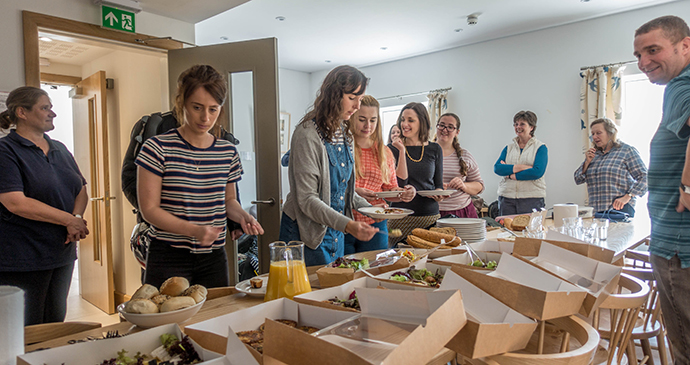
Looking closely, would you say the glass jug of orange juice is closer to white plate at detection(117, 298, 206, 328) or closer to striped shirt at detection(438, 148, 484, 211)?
white plate at detection(117, 298, 206, 328)

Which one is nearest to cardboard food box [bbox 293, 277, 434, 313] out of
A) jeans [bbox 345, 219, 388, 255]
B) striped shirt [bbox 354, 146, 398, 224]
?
jeans [bbox 345, 219, 388, 255]

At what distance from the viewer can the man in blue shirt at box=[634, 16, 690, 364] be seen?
4.83 feet

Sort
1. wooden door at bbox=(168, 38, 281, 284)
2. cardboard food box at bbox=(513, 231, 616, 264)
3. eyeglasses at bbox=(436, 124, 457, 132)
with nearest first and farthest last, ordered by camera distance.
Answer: cardboard food box at bbox=(513, 231, 616, 264) → wooden door at bbox=(168, 38, 281, 284) → eyeglasses at bbox=(436, 124, 457, 132)

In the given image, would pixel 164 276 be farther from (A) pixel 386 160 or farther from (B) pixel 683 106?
(B) pixel 683 106

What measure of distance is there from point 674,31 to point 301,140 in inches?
57.4

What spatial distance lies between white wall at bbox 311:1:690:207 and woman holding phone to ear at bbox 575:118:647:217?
5.11 feet

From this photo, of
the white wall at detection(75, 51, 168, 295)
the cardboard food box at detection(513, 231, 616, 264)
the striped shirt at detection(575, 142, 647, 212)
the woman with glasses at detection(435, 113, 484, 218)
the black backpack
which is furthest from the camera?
the white wall at detection(75, 51, 168, 295)

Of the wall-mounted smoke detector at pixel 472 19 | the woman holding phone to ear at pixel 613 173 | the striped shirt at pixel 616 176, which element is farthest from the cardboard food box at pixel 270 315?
the wall-mounted smoke detector at pixel 472 19

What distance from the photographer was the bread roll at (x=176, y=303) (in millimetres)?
915

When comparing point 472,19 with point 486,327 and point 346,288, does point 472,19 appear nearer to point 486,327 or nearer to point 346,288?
point 346,288

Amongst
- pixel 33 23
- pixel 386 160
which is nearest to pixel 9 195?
pixel 33 23

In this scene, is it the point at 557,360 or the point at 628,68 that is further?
the point at 628,68

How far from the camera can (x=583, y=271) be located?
3.92ft

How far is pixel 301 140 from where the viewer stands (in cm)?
168
